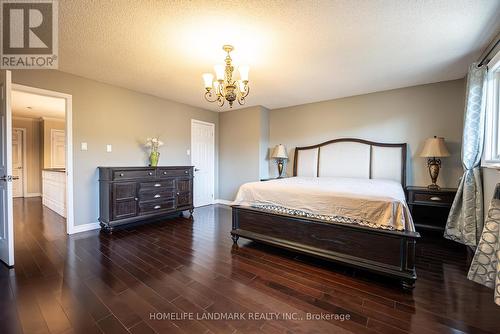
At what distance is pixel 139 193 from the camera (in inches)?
143

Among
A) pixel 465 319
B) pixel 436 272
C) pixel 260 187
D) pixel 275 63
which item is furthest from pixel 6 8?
pixel 436 272

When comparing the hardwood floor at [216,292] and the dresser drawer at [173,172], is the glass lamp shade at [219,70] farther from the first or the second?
the dresser drawer at [173,172]

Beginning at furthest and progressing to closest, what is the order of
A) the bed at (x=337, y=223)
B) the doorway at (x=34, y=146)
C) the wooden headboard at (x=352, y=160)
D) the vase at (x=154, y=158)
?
the doorway at (x=34, y=146)
the vase at (x=154, y=158)
the wooden headboard at (x=352, y=160)
the bed at (x=337, y=223)

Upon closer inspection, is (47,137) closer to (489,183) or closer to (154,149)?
(154,149)

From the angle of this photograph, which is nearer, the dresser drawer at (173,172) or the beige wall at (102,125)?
the beige wall at (102,125)

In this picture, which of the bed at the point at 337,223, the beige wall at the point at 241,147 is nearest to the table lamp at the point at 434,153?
the bed at the point at 337,223

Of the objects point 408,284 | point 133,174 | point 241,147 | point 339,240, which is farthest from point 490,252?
point 241,147

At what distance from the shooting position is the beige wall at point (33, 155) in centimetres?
650

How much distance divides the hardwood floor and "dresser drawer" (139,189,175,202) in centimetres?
94

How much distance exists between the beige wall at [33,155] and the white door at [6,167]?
5.85 meters

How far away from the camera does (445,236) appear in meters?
2.92

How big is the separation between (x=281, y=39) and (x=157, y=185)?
305 centimetres

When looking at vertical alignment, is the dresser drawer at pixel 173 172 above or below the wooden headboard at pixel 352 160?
below

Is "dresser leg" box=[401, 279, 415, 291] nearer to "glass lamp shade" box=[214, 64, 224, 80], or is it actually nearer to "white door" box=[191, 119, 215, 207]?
"glass lamp shade" box=[214, 64, 224, 80]
